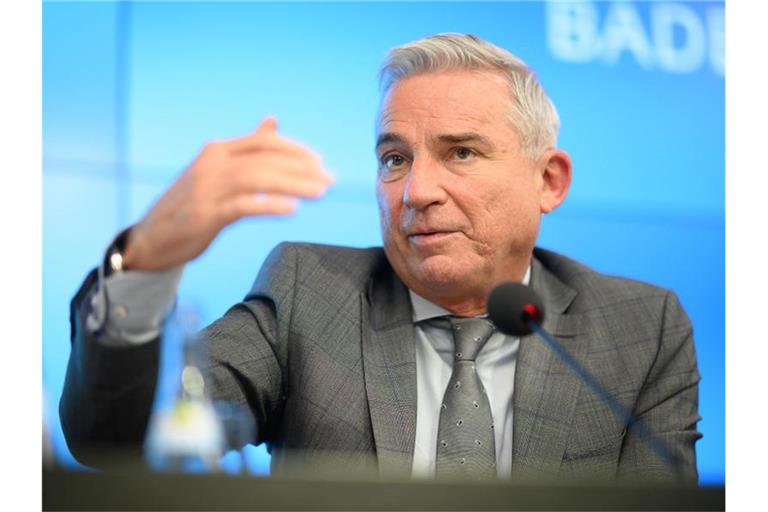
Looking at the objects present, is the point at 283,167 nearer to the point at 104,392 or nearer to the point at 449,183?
the point at 104,392

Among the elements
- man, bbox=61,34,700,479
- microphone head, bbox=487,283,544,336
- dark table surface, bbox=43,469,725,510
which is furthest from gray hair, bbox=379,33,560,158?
dark table surface, bbox=43,469,725,510

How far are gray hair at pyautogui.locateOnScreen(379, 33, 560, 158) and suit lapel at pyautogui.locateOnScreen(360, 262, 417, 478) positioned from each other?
386mm

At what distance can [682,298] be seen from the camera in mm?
2816

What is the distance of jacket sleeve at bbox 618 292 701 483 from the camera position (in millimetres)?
1847

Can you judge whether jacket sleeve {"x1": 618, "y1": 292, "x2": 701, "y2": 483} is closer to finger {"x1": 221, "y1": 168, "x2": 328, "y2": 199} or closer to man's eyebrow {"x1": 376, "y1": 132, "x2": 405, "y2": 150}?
man's eyebrow {"x1": 376, "y1": 132, "x2": 405, "y2": 150}

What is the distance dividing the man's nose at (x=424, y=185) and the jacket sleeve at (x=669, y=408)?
54cm

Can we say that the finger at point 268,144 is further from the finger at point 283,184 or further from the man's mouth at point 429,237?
the man's mouth at point 429,237

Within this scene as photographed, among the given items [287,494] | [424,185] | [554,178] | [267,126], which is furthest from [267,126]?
[554,178]

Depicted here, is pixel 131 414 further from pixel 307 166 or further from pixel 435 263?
pixel 435 263

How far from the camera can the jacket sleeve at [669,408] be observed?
1847mm

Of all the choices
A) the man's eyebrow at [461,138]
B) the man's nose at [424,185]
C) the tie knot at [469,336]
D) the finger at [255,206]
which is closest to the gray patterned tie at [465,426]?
the tie knot at [469,336]

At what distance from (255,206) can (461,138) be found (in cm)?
80

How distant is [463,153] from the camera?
195 centimetres

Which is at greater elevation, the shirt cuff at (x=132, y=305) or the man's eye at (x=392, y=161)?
the man's eye at (x=392, y=161)
